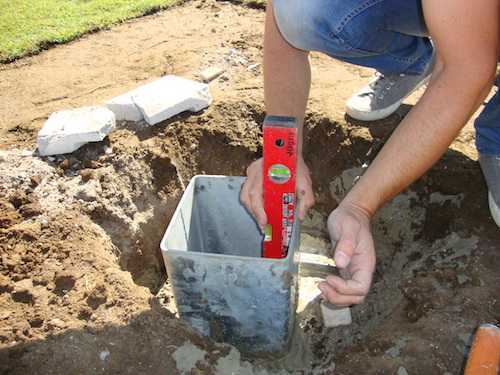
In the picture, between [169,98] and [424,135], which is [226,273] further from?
[169,98]

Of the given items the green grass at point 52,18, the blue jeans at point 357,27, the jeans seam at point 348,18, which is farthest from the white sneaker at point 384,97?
the green grass at point 52,18

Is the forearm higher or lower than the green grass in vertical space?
higher

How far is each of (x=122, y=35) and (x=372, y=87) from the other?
1.88 meters

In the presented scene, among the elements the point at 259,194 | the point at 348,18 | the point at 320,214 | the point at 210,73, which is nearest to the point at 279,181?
the point at 259,194

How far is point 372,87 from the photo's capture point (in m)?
2.79

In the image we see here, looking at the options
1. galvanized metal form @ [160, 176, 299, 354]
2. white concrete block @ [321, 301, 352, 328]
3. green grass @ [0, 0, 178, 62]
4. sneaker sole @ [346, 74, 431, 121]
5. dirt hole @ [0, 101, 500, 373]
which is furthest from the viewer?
green grass @ [0, 0, 178, 62]

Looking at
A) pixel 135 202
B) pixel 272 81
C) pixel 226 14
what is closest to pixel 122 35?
pixel 226 14

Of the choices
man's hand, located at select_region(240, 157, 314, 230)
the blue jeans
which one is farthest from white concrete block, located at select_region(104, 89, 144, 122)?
man's hand, located at select_region(240, 157, 314, 230)

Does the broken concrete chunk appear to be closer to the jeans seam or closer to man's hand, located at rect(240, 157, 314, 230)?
the jeans seam

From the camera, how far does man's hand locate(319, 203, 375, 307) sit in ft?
4.62

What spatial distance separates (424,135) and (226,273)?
2.40ft

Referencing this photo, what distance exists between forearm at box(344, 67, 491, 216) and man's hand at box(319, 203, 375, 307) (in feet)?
0.22

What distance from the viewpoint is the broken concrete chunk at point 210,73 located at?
121 inches

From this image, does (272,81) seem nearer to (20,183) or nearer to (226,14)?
(20,183)
